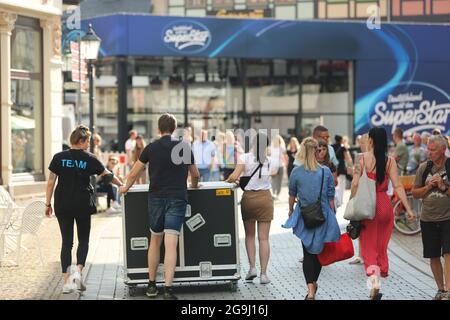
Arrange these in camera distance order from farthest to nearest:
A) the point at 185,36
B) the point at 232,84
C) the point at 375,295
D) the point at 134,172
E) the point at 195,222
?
1. the point at 232,84
2. the point at 185,36
3. the point at 195,222
4. the point at 134,172
5. the point at 375,295

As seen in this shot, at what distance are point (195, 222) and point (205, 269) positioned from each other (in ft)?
1.64

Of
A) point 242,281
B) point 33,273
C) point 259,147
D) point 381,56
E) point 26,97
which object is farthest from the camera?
point 381,56

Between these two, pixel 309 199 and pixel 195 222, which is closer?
pixel 309 199

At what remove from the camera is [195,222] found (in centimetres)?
982

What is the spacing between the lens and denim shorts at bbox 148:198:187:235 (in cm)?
940

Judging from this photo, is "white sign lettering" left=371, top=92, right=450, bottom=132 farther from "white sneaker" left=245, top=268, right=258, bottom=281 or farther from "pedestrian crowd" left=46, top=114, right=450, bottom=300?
"pedestrian crowd" left=46, top=114, right=450, bottom=300

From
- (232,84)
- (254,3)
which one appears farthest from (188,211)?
(254,3)

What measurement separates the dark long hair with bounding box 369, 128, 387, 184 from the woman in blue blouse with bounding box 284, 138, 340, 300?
501 mm

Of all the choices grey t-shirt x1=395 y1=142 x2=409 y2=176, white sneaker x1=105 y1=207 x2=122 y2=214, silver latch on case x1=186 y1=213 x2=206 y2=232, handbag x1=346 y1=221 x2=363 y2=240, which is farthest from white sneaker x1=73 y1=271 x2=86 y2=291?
white sneaker x1=105 y1=207 x2=122 y2=214

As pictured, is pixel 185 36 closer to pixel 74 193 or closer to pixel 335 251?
pixel 74 193

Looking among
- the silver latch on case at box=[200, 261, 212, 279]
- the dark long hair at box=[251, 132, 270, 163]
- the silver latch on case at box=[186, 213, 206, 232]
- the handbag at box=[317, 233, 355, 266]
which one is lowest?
the silver latch on case at box=[200, 261, 212, 279]

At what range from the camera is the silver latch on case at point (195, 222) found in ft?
32.2

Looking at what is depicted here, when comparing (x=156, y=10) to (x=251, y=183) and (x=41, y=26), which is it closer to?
(x=41, y=26)
